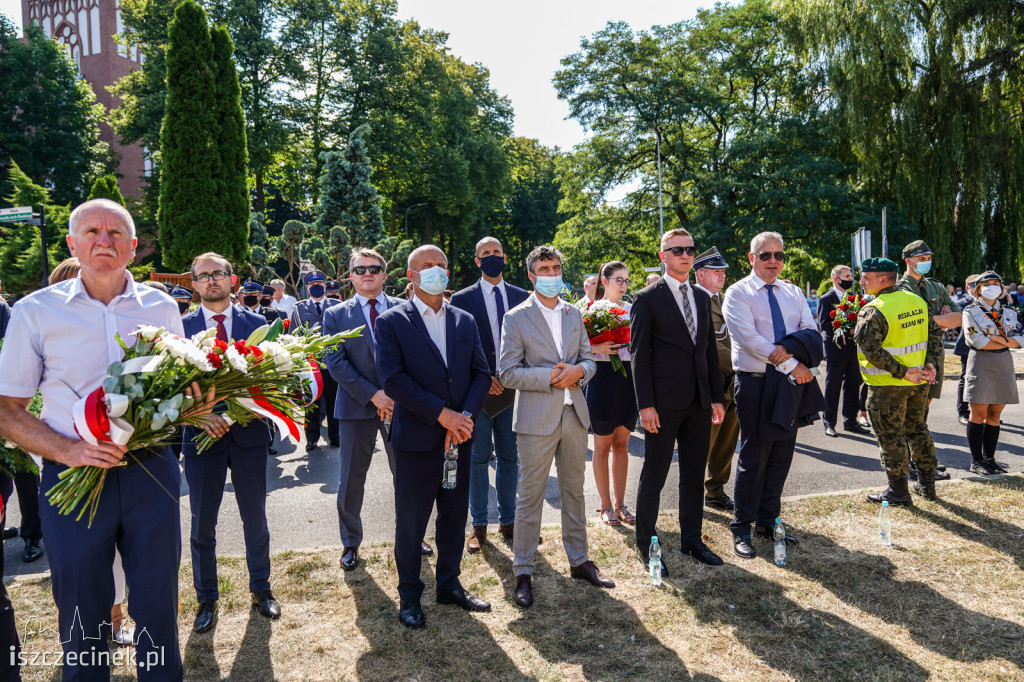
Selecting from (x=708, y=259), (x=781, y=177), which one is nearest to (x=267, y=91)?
(x=781, y=177)

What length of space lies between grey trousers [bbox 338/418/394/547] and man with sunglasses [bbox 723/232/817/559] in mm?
2842

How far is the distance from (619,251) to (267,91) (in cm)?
1834

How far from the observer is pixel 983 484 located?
661 cm

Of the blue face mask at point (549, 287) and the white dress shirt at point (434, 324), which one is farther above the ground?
the blue face mask at point (549, 287)

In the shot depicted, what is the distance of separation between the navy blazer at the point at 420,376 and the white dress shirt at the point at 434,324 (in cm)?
3

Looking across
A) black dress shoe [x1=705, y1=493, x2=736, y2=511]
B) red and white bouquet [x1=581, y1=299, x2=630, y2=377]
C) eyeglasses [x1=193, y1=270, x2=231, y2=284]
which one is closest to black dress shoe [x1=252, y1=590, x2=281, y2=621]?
eyeglasses [x1=193, y1=270, x2=231, y2=284]

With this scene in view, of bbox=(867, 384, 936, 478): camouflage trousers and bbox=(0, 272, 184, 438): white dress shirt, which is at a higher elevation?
bbox=(0, 272, 184, 438): white dress shirt

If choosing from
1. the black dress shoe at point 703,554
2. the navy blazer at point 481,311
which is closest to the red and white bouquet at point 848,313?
the black dress shoe at point 703,554

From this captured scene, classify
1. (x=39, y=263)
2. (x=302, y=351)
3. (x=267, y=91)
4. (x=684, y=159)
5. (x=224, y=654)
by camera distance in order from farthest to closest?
1. (x=267, y=91)
2. (x=684, y=159)
3. (x=39, y=263)
4. (x=224, y=654)
5. (x=302, y=351)

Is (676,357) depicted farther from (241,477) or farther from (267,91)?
(267,91)

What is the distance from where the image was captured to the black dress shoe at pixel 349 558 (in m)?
5.10

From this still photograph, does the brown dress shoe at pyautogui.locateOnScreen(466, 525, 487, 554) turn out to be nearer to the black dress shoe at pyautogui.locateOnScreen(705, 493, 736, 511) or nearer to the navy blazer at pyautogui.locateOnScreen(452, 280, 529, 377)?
the navy blazer at pyautogui.locateOnScreen(452, 280, 529, 377)

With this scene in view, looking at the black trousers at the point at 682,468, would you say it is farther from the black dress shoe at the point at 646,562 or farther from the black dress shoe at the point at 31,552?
the black dress shoe at the point at 31,552

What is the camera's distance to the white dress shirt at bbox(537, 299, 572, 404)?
476cm
